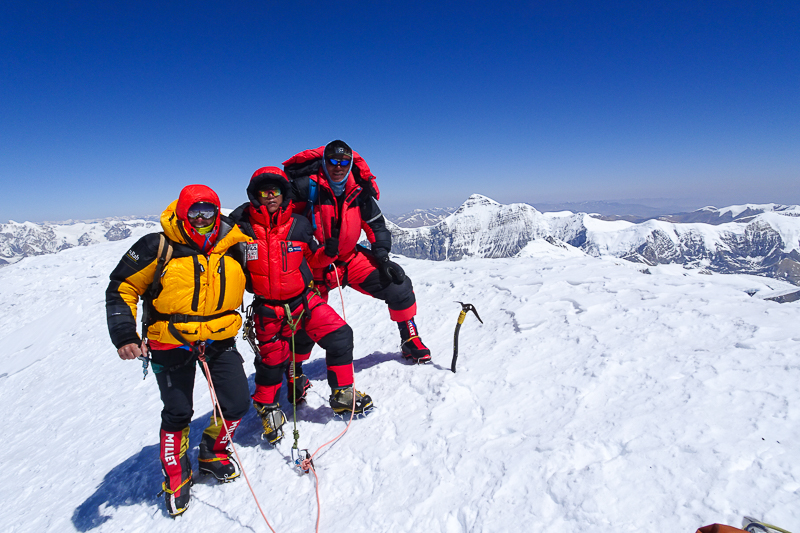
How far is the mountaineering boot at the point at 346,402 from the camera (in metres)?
4.50

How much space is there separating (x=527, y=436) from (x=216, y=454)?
3583mm

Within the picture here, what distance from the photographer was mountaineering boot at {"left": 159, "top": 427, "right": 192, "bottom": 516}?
3846mm

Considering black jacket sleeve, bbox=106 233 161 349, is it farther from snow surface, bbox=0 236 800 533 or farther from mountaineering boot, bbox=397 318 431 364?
mountaineering boot, bbox=397 318 431 364

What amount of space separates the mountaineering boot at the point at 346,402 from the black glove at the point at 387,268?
5.64 feet

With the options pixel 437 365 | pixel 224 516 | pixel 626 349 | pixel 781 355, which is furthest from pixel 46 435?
pixel 781 355

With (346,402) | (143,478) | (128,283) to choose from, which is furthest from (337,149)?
(143,478)

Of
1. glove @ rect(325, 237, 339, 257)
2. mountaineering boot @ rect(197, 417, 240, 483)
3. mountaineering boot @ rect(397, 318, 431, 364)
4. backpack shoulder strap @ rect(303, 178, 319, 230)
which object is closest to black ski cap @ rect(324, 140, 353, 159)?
backpack shoulder strap @ rect(303, 178, 319, 230)

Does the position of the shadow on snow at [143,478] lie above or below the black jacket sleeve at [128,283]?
below

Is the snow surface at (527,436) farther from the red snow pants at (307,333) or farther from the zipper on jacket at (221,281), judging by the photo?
the zipper on jacket at (221,281)

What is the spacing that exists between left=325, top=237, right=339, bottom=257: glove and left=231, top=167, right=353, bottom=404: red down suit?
14 cm

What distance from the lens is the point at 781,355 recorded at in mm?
3602

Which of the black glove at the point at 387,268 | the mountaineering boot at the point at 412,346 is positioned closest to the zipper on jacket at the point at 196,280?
the black glove at the point at 387,268

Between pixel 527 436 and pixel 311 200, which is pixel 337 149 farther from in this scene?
pixel 527 436

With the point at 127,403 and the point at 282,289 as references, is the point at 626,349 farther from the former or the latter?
the point at 127,403
